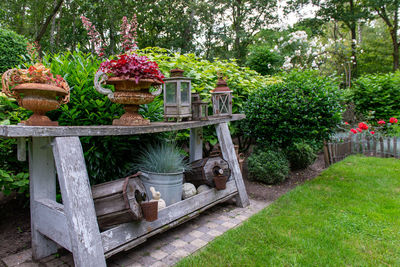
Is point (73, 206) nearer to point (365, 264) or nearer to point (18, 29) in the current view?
point (365, 264)

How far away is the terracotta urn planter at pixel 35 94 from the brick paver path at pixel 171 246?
122 cm

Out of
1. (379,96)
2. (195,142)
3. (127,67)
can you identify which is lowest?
(195,142)

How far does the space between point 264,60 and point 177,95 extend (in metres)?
6.10

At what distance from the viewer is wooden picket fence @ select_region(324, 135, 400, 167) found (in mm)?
5641

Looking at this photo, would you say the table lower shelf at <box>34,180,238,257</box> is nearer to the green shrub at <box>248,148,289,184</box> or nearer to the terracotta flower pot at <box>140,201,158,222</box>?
the terracotta flower pot at <box>140,201,158,222</box>

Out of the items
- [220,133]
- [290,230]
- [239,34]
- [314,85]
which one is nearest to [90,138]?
[220,133]

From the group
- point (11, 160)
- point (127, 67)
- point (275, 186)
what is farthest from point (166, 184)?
point (275, 186)

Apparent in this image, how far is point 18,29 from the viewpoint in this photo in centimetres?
1440

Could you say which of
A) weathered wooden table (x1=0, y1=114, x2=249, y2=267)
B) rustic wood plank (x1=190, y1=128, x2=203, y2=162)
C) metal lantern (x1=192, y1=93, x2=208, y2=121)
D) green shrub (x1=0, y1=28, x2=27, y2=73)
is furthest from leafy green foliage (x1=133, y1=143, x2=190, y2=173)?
green shrub (x1=0, y1=28, x2=27, y2=73)

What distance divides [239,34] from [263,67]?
890cm

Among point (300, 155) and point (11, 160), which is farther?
point (300, 155)

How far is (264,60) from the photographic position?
313 inches

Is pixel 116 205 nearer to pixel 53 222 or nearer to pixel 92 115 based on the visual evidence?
pixel 53 222

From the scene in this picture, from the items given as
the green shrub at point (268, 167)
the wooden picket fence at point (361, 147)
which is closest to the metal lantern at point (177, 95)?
the green shrub at point (268, 167)
